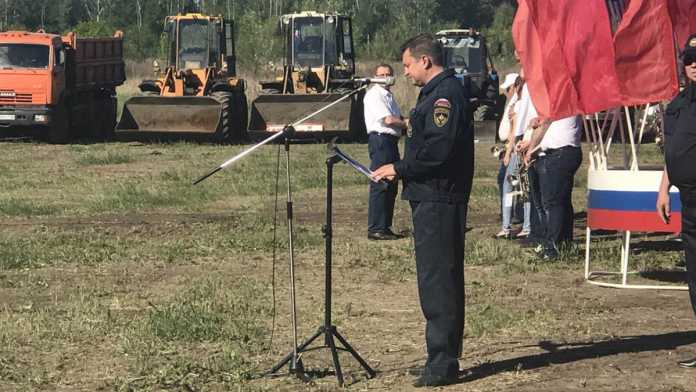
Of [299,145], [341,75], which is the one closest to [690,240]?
[299,145]

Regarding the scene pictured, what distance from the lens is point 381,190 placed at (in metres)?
14.6

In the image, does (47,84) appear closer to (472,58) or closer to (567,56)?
(472,58)

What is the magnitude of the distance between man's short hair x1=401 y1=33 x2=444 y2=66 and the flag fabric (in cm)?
334

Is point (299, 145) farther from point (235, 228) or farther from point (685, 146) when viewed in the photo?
point (685, 146)

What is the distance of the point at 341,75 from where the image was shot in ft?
110

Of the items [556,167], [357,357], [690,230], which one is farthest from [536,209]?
[357,357]

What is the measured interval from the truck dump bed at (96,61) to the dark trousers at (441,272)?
87.8ft

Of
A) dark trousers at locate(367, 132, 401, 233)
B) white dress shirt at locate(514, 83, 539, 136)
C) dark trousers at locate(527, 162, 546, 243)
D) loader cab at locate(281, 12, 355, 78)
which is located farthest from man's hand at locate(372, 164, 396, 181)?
loader cab at locate(281, 12, 355, 78)

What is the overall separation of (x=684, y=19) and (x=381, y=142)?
3995mm

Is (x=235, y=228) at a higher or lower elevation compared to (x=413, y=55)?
lower

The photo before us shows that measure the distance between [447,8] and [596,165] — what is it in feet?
285

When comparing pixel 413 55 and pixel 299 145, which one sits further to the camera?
pixel 299 145

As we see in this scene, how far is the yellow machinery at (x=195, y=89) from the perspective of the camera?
30.4 meters

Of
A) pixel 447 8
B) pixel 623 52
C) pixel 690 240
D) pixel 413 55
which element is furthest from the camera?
pixel 447 8
